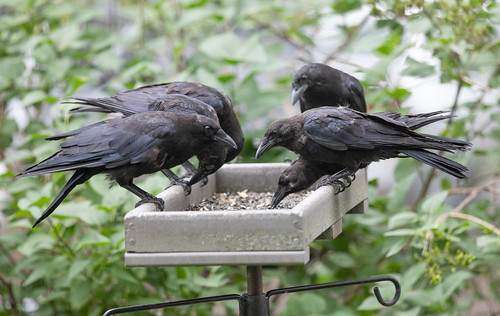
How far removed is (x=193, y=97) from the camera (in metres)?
4.18

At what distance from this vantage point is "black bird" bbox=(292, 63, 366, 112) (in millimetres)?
4562

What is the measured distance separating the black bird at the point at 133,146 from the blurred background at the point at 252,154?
721mm

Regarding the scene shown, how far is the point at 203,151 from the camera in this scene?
3.53m

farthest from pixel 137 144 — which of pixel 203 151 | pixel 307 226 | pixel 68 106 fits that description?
pixel 68 106

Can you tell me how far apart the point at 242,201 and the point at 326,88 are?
3.77 feet

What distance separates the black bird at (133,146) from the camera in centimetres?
315

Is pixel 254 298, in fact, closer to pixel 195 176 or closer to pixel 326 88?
pixel 195 176

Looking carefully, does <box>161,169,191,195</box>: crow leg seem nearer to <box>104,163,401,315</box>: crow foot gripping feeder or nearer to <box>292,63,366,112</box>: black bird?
<box>104,163,401,315</box>: crow foot gripping feeder

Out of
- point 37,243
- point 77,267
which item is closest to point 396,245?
point 77,267

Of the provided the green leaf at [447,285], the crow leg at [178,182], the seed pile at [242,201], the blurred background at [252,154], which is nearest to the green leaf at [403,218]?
the blurred background at [252,154]

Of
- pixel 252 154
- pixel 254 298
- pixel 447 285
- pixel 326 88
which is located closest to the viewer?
pixel 254 298

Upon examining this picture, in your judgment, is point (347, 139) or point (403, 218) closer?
point (347, 139)

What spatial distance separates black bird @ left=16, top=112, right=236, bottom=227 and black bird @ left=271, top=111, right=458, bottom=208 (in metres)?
0.34

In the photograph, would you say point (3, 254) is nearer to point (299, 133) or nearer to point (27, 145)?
point (27, 145)
